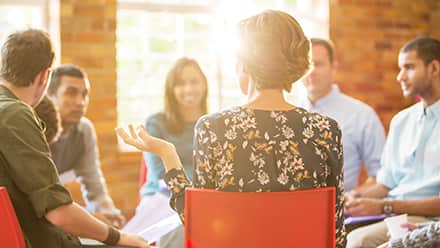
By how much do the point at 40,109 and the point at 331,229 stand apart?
144cm

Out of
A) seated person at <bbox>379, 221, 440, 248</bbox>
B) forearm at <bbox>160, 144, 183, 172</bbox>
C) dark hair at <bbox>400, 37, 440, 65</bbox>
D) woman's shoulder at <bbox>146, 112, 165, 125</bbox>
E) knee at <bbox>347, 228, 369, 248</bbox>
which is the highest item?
dark hair at <bbox>400, 37, 440, 65</bbox>

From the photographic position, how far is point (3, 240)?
181 cm

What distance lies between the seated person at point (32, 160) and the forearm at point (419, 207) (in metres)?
1.35

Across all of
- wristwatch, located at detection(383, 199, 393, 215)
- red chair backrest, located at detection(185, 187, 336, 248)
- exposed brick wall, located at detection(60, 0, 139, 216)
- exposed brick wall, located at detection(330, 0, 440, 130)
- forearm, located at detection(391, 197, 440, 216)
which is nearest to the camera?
red chair backrest, located at detection(185, 187, 336, 248)

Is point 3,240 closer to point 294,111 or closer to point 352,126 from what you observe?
point 294,111

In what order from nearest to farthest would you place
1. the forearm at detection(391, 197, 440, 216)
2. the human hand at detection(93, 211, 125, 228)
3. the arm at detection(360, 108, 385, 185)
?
the forearm at detection(391, 197, 440, 216) < the human hand at detection(93, 211, 125, 228) < the arm at detection(360, 108, 385, 185)

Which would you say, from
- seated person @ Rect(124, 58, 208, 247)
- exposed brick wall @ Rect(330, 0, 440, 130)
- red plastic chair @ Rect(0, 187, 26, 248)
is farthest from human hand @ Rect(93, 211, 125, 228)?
exposed brick wall @ Rect(330, 0, 440, 130)

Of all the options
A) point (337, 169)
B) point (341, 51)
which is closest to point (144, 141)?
point (337, 169)

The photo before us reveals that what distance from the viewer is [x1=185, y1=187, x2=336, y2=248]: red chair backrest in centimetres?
172

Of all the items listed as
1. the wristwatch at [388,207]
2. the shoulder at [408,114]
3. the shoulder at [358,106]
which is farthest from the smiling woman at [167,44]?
the wristwatch at [388,207]

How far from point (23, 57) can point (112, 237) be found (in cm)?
66

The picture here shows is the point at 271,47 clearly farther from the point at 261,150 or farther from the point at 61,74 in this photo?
the point at 61,74

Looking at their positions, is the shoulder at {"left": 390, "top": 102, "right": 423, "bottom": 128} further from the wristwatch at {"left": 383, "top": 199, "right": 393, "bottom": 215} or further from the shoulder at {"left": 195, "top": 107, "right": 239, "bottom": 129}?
the shoulder at {"left": 195, "top": 107, "right": 239, "bottom": 129}

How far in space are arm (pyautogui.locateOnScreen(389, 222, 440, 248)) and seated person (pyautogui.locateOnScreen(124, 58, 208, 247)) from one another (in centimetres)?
154
